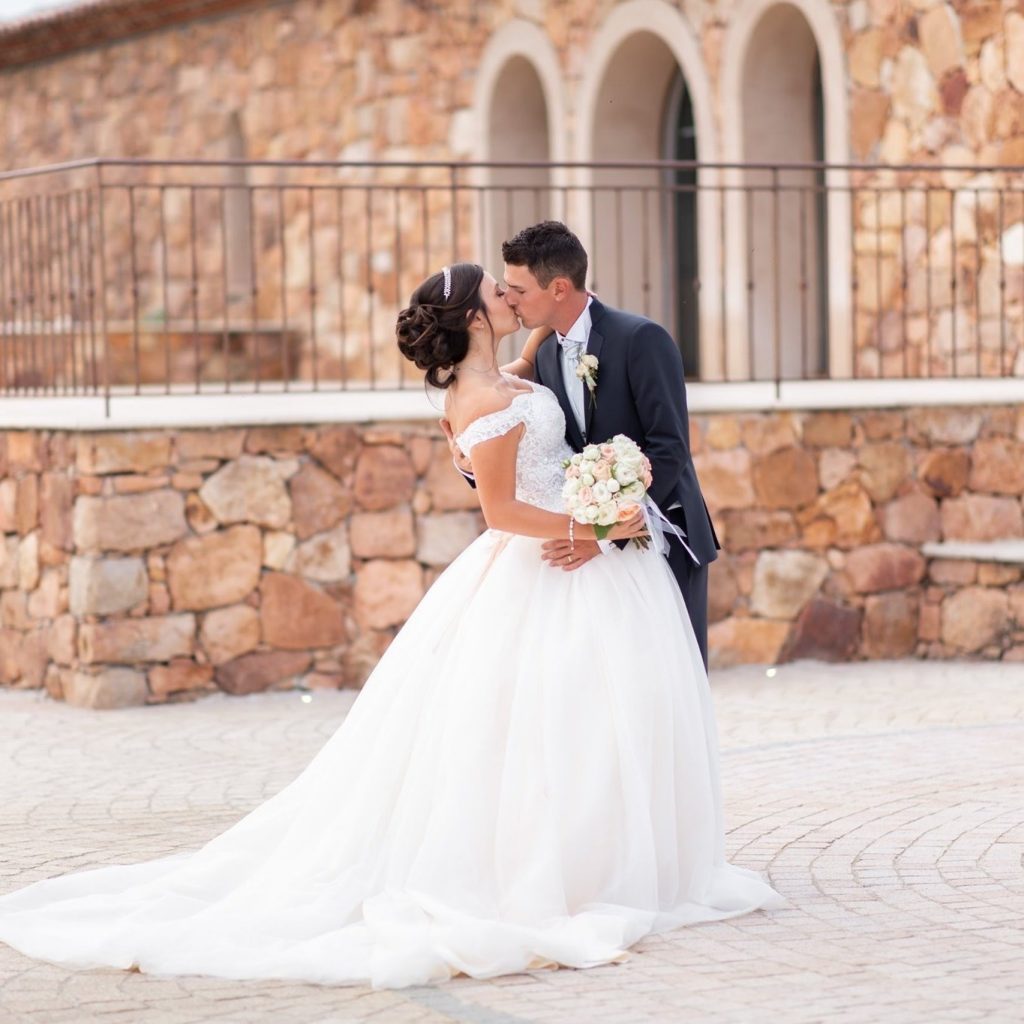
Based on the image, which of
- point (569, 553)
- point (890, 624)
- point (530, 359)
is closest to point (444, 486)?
point (890, 624)

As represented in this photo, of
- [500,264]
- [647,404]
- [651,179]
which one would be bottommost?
[647,404]

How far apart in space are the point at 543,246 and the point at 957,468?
559cm

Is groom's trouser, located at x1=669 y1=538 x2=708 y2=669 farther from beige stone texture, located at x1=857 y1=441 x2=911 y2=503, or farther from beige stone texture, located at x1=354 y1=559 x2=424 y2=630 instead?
beige stone texture, located at x1=857 y1=441 x2=911 y2=503

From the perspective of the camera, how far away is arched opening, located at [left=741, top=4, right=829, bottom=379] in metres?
12.8

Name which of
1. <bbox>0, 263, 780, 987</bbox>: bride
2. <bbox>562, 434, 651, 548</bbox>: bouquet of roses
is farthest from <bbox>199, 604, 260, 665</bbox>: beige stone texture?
<bbox>562, 434, 651, 548</bbox>: bouquet of roses

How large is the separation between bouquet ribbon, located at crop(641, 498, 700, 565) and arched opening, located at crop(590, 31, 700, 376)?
8.37m

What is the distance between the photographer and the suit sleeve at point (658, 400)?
5418mm

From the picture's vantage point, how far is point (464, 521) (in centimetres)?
986

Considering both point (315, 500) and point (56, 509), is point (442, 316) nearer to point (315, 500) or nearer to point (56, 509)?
point (315, 500)

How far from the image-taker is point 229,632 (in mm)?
9539

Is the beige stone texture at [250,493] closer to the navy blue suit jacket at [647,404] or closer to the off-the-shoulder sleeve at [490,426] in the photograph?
the navy blue suit jacket at [647,404]

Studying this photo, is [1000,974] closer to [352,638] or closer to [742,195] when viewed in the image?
[352,638]

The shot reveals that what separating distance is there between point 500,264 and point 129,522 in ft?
17.4

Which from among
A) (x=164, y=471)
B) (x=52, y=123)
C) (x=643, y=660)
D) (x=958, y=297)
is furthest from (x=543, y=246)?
(x=52, y=123)
